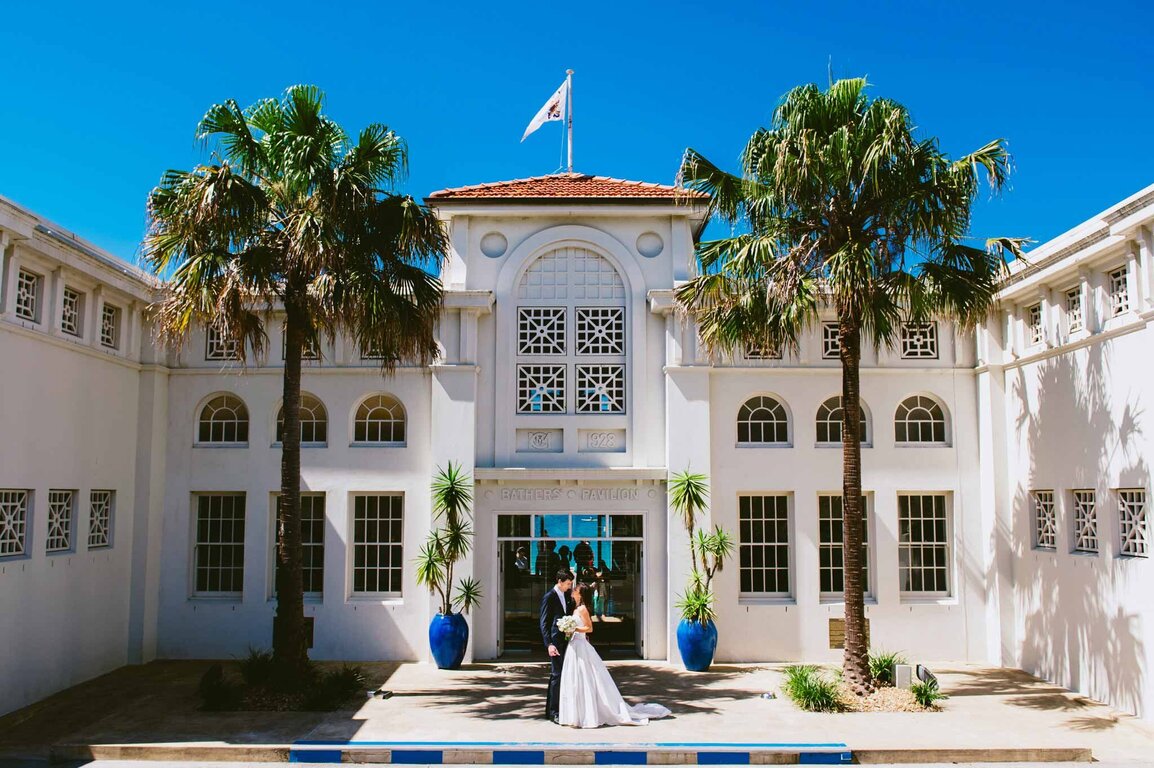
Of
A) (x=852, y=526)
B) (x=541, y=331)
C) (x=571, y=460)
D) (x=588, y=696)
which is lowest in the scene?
(x=588, y=696)

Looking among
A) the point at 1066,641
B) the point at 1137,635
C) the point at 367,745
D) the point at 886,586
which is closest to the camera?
the point at 367,745

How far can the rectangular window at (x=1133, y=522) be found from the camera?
12289mm

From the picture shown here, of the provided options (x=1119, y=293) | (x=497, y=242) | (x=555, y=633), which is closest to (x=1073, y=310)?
(x=1119, y=293)

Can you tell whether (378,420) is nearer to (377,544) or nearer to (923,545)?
(377,544)

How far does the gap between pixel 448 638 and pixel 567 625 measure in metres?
3.67

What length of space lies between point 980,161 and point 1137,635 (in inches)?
242

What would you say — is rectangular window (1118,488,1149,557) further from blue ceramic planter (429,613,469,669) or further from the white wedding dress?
blue ceramic planter (429,613,469,669)

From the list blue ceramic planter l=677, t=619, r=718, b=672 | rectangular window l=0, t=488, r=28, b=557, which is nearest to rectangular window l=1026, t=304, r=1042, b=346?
blue ceramic planter l=677, t=619, r=718, b=672

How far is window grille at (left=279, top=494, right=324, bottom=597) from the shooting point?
16.5m

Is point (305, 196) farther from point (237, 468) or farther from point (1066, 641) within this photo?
point (1066, 641)

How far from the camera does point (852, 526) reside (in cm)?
1303

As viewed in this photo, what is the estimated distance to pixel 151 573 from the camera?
16.2 metres

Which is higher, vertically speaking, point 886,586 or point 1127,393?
point 1127,393

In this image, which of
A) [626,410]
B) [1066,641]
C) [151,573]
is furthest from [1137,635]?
[151,573]
